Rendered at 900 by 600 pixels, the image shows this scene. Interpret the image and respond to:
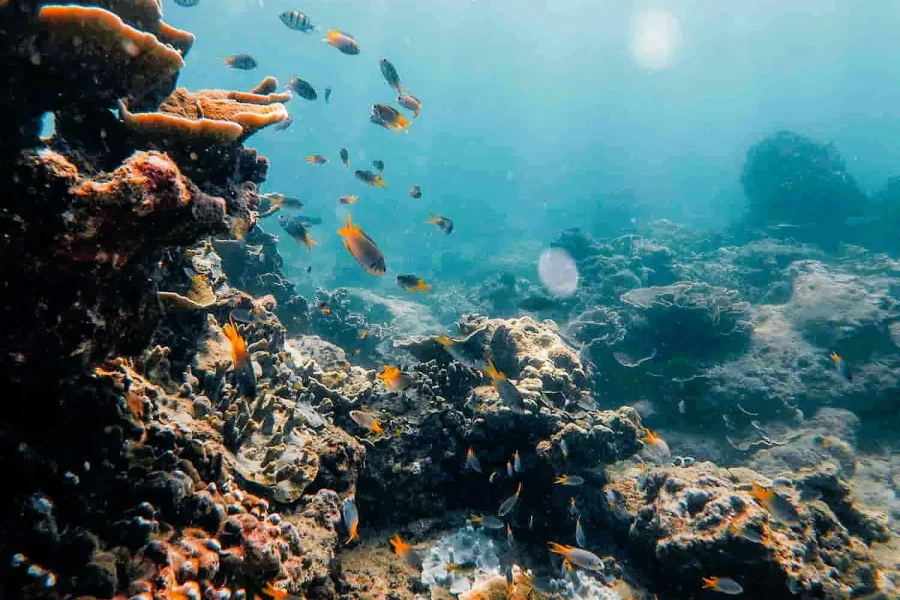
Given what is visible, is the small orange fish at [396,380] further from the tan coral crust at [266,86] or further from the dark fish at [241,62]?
the dark fish at [241,62]

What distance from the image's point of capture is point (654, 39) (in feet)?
291

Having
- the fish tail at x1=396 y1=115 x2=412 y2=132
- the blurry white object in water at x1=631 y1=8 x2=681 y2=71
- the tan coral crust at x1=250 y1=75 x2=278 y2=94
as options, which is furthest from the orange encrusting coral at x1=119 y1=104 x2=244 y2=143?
the blurry white object in water at x1=631 y1=8 x2=681 y2=71

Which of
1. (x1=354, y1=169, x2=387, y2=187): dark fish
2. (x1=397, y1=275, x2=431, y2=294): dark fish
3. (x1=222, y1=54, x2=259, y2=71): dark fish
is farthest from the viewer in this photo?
(x1=222, y1=54, x2=259, y2=71): dark fish

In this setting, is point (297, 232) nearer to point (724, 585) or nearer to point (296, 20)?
point (296, 20)

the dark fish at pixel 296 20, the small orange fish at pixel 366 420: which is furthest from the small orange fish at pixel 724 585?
the dark fish at pixel 296 20

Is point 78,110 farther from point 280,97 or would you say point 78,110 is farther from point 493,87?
point 493,87

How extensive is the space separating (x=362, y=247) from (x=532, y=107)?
117402 mm

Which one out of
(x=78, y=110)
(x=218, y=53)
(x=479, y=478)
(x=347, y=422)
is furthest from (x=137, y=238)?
(x=218, y=53)

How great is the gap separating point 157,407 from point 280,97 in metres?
2.77

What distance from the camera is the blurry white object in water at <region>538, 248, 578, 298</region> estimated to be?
62.4 feet

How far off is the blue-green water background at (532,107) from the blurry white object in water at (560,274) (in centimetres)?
636

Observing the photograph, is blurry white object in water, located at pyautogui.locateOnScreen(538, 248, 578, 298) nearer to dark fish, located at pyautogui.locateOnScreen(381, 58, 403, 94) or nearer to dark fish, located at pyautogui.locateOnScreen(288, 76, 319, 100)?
dark fish, located at pyautogui.locateOnScreen(381, 58, 403, 94)

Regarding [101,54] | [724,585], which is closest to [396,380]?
[724,585]

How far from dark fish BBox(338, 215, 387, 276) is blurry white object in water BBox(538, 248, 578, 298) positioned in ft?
47.1
